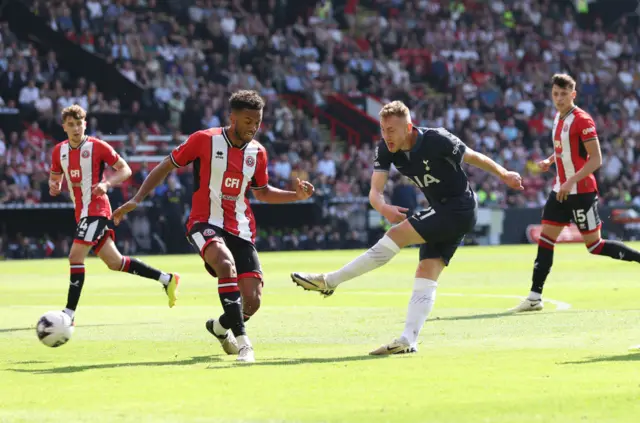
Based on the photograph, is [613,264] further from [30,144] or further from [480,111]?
[480,111]

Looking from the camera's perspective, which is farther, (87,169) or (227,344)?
(87,169)

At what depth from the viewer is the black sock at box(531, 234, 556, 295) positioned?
13242 millimetres

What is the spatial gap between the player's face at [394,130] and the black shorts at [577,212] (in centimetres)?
478

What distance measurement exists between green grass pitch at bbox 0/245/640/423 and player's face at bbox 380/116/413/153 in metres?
1.59

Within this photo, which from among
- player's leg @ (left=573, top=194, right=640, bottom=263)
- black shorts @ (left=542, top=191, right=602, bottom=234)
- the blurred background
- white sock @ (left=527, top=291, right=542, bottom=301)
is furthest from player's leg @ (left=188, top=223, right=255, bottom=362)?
the blurred background

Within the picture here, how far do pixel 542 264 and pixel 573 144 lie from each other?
138 centimetres

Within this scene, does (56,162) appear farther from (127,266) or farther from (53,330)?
(53,330)

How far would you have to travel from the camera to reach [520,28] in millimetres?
46719

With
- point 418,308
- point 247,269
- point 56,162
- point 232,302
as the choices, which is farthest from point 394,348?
point 56,162

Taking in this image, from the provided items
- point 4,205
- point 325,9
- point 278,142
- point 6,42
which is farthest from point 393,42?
point 4,205

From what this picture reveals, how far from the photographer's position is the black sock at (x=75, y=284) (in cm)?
1184

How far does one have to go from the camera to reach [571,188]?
1319cm

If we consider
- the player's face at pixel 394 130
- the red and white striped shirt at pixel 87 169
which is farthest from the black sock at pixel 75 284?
the player's face at pixel 394 130

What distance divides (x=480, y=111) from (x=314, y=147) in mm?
7852
